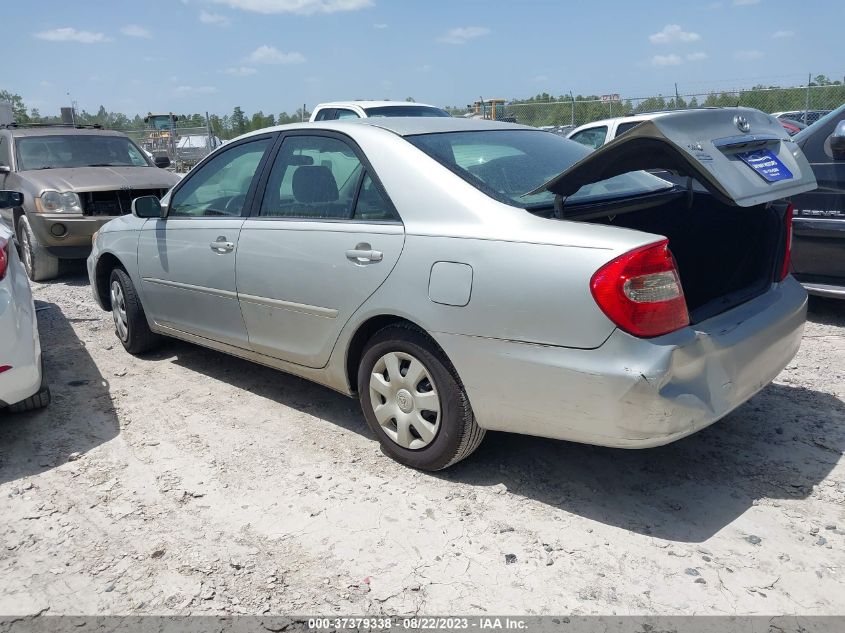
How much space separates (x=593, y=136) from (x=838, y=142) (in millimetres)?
5004

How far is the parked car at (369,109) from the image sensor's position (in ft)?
37.5

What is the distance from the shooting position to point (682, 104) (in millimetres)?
21219

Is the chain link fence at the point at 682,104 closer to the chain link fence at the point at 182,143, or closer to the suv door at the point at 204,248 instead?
the chain link fence at the point at 182,143

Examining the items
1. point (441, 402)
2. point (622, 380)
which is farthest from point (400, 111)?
point (622, 380)

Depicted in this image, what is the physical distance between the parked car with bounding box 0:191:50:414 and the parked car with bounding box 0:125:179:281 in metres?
4.05

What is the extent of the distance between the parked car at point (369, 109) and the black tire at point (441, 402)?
851cm

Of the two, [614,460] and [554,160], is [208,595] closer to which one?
[614,460]

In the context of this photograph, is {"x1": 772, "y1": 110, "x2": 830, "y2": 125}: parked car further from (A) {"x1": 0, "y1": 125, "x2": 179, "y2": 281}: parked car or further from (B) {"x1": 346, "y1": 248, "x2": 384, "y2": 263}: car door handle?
(B) {"x1": 346, "y1": 248, "x2": 384, "y2": 263}: car door handle

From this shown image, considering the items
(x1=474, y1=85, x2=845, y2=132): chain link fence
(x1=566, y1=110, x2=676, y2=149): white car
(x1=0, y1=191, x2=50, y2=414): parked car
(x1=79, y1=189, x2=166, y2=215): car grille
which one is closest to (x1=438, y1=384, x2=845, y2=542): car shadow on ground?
(x1=0, y1=191, x2=50, y2=414): parked car

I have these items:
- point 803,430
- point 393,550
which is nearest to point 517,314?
point 393,550

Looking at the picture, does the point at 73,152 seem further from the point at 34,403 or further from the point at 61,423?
the point at 61,423

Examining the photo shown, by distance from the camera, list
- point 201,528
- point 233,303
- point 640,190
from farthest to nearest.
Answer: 1. point 233,303
2. point 640,190
3. point 201,528

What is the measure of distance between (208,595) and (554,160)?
102 inches

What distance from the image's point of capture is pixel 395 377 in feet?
11.2
